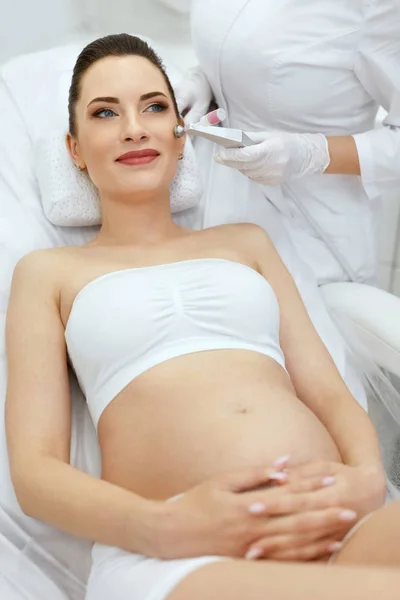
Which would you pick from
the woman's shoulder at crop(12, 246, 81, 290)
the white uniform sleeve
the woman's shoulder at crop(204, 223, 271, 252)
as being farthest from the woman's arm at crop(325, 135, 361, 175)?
the woman's shoulder at crop(12, 246, 81, 290)

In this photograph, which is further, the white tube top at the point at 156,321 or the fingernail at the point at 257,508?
the white tube top at the point at 156,321

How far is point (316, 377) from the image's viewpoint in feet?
3.76

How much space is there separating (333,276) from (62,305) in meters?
0.68

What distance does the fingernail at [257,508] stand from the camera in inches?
32.6

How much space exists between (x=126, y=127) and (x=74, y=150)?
18 cm

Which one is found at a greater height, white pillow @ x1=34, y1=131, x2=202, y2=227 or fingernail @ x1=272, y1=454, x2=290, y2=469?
white pillow @ x1=34, y1=131, x2=202, y2=227

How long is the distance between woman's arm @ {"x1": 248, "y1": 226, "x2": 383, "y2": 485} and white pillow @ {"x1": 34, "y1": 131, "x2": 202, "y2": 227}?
30cm

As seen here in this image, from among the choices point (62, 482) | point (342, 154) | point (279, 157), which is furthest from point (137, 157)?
point (62, 482)

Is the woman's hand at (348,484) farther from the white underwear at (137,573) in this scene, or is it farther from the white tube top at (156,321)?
the white tube top at (156,321)

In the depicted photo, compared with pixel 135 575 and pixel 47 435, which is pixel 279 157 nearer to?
pixel 47 435

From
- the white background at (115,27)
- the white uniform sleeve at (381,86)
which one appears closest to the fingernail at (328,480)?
the white uniform sleeve at (381,86)

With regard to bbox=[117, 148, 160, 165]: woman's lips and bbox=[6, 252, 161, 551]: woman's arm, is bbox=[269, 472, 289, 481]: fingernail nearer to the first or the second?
bbox=[6, 252, 161, 551]: woman's arm

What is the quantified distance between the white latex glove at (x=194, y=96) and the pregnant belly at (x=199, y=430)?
66cm

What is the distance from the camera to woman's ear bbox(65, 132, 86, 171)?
4.29 ft
